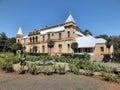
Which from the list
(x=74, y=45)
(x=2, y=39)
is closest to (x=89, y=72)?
(x=74, y=45)

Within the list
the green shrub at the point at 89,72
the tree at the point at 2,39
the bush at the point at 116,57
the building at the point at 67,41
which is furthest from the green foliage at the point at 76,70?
the tree at the point at 2,39

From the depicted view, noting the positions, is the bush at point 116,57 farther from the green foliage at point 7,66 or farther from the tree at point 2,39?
the tree at point 2,39

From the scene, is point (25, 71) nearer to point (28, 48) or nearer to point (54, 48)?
point (54, 48)

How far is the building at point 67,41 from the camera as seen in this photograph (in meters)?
A: 35.6

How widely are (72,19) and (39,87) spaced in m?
34.6

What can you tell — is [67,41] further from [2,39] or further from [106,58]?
Result: [2,39]

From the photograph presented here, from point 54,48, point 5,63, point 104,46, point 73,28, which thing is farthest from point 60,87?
point 54,48

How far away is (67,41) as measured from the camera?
39.5 metres

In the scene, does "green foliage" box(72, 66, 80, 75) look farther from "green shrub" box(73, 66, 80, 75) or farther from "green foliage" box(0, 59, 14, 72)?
"green foliage" box(0, 59, 14, 72)

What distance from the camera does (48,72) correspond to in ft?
34.8

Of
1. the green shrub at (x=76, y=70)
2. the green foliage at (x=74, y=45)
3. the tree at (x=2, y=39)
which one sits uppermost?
the tree at (x=2, y=39)

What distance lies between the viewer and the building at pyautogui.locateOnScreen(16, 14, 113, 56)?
117 feet

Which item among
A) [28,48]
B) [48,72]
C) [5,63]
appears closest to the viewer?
[48,72]

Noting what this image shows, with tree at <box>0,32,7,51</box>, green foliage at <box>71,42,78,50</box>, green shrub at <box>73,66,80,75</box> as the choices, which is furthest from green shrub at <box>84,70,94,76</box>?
tree at <box>0,32,7,51</box>
